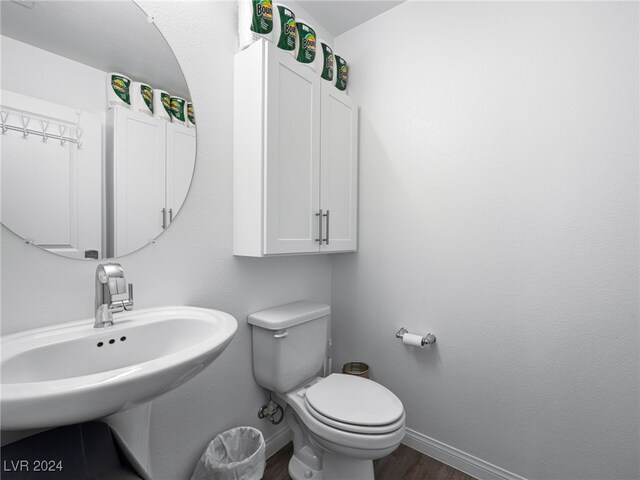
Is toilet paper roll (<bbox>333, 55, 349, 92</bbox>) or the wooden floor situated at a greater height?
toilet paper roll (<bbox>333, 55, 349, 92</bbox>)

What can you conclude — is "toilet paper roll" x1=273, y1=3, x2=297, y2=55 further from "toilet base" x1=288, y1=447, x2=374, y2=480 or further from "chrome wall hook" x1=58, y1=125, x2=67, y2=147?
"toilet base" x1=288, y1=447, x2=374, y2=480

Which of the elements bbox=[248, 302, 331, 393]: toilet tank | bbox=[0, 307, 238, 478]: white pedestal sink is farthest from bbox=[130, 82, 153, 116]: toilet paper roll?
bbox=[248, 302, 331, 393]: toilet tank

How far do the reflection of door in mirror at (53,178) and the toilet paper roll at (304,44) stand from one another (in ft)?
3.12

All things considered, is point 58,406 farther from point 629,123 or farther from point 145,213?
point 629,123

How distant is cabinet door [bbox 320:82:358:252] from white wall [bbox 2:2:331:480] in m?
0.42

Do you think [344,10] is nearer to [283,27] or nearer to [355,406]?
[283,27]

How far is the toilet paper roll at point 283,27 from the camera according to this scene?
137cm

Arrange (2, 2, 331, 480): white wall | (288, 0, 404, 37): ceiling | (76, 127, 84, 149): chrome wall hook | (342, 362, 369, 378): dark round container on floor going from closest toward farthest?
(76, 127, 84, 149): chrome wall hook, (2, 2, 331, 480): white wall, (288, 0, 404, 37): ceiling, (342, 362, 369, 378): dark round container on floor

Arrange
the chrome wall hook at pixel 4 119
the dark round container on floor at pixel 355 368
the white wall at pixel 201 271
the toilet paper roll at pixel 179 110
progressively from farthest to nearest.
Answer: the dark round container on floor at pixel 355 368 < the toilet paper roll at pixel 179 110 < the white wall at pixel 201 271 < the chrome wall hook at pixel 4 119

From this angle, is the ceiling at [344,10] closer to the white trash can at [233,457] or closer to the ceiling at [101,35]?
the ceiling at [101,35]

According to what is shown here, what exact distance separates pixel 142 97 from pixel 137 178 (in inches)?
11.6

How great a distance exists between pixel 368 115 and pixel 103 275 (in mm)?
1571

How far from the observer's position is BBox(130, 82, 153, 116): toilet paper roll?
3.54 feet

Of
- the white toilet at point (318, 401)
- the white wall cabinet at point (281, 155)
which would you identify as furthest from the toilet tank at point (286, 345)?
the white wall cabinet at point (281, 155)
